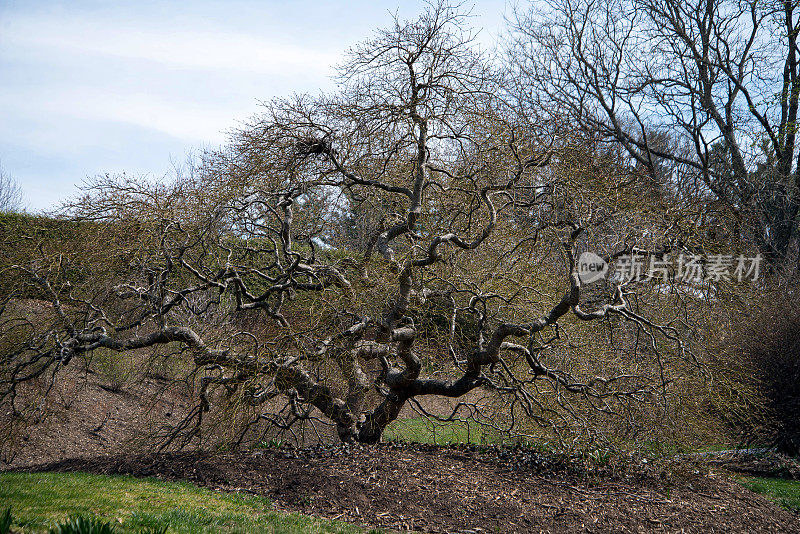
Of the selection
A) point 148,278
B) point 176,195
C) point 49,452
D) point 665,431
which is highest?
point 176,195

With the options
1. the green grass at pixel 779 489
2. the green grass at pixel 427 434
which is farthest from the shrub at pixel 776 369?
the green grass at pixel 427 434

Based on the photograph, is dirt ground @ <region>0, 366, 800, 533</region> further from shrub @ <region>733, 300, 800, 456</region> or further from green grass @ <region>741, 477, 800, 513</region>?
shrub @ <region>733, 300, 800, 456</region>

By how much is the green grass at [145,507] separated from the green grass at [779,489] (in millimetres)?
5641

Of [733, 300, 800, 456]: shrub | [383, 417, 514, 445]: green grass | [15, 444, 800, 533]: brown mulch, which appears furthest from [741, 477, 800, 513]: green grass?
[383, 417, 514, 445]: green grass

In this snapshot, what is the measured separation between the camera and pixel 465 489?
5.77m

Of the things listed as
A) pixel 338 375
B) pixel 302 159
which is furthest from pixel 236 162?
pixel 338 375

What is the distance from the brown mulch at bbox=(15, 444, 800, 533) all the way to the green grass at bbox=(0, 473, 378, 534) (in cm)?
37

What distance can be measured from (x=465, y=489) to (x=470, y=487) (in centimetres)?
12

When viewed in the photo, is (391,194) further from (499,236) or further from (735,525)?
(735,525)

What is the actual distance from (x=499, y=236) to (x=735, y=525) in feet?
13.9

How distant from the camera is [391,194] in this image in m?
8.02

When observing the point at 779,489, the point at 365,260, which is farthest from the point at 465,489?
the point at 779,489

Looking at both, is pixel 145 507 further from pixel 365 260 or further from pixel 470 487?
pixel 365 260

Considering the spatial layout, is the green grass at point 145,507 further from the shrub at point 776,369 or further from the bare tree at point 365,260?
the shrub at point 776,369
